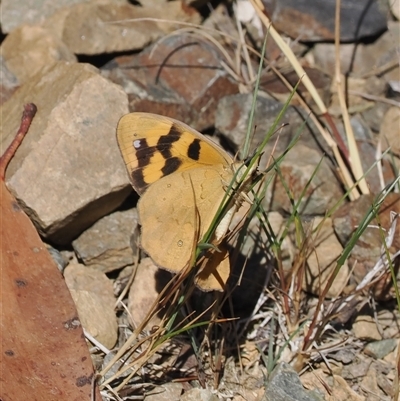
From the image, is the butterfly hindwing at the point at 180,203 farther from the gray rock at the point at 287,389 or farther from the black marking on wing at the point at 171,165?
the gray rock at the point at 287,389

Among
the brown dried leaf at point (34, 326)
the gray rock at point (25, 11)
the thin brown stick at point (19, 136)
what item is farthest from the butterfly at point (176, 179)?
the gray rock at point (25, 11)

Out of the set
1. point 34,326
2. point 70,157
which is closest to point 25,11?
point 70,157

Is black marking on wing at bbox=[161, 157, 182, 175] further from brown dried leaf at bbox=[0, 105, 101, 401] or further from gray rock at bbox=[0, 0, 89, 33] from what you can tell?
gray rock at bbox=[0, 0, 89, 33]

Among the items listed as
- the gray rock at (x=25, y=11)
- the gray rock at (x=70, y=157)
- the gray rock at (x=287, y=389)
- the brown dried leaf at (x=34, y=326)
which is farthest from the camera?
the gray rock at (x=25, y=11)

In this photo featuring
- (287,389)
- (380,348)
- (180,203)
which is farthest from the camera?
(380,348)

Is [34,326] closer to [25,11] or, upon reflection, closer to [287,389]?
[287,389]

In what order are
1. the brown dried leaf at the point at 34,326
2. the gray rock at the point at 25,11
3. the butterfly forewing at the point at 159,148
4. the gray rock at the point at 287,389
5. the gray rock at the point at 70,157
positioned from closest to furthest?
1. the brown dried leaf at the point at 34,326
2. the butterfly forewing at the point at 159,148
3. the gray rock at the point at 287,389
4. the gray rock at the point at 70,157
5. the gray rock at the point at 25,11

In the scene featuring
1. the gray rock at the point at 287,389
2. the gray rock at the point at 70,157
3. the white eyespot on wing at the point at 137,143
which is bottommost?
the gray rock at the point at 287,389

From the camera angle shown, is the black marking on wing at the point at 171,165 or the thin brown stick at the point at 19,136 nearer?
the black marking on wing at the point at 171,165
